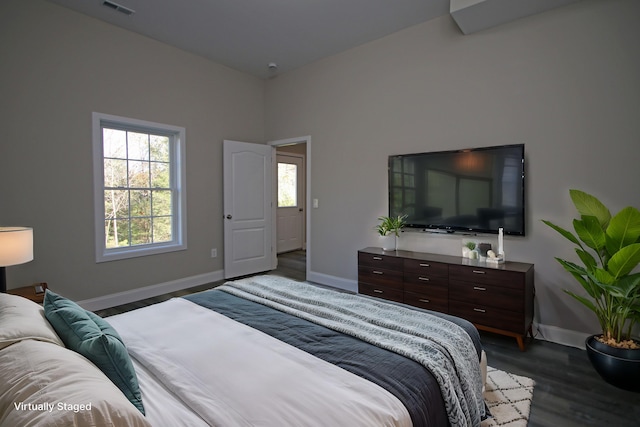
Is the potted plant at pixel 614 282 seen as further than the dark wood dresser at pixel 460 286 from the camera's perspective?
No

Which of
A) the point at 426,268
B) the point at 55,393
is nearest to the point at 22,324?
the point at 55,393

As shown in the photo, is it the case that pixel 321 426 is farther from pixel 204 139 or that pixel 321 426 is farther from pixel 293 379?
pixel 204 139

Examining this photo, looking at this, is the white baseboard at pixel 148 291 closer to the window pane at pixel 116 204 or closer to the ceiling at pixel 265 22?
the window pane at pixel 116 204

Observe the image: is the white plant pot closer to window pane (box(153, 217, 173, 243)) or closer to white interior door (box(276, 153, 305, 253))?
window pane (box(153, 217, 173, 243))

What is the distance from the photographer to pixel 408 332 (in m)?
1.61

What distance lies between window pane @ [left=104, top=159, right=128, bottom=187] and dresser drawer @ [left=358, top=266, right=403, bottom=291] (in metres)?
3.04

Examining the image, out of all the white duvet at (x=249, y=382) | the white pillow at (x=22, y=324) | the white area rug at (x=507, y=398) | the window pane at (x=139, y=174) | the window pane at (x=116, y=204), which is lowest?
the white area rug at (x=507, y=398)

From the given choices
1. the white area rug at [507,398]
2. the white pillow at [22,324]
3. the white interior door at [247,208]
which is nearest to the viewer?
the white pillow at [22,324]

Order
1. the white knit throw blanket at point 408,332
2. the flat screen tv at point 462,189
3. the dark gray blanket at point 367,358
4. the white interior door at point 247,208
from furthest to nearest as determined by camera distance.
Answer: the white interior door at point 247,208
the flat screen tv at point 462,189
the white knit throw blanket at point 408,332
the dark gray blanket at point 367,358

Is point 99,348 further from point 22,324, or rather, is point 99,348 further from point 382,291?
point 382,291

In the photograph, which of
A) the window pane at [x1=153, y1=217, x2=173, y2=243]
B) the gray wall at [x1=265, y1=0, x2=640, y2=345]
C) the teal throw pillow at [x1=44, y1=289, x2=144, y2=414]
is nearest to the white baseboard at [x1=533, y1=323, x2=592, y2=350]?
the gray wall at [x1=265, y1=0, x2=640, y2=345]

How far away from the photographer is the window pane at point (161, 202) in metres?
4.37

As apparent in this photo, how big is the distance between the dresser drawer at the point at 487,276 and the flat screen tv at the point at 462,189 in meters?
0.51

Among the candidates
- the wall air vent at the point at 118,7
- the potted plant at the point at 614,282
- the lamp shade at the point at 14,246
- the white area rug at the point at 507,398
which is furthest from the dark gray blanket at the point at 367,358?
the wall air vent at the point at 118,7
